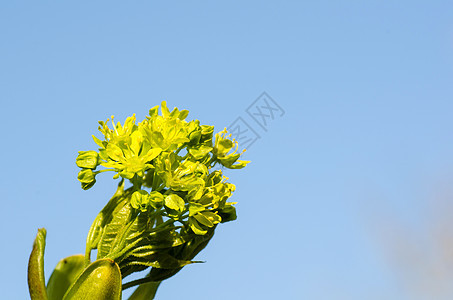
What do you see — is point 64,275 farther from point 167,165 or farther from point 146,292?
point 167,165

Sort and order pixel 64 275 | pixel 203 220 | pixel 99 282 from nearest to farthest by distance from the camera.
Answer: pixel 99 282, pixel 203 220, pixel 64 275

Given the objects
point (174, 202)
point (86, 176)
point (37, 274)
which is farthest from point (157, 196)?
point (37, 274)

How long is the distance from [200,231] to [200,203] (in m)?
0.13

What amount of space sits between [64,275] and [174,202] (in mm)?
888

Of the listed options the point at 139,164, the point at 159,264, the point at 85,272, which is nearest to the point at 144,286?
the point at 159,264

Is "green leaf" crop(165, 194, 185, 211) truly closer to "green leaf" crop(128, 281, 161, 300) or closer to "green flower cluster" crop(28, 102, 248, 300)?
"green flower cluster" crop(28, 102, 248, 300)

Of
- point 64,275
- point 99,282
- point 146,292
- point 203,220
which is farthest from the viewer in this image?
point 64,275

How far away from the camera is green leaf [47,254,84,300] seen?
2928mm

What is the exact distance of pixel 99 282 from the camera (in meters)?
2.51

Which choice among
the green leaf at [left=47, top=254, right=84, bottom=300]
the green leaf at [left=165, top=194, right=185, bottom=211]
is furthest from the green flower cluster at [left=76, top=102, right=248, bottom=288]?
the green leaf at [left=47, top=254, right=84, bottom=300]

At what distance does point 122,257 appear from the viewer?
2.65m

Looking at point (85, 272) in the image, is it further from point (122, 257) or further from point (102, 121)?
point (102, 121)

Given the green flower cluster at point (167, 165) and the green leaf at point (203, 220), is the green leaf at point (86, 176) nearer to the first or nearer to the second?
the green flower cluster at point (167, 165)

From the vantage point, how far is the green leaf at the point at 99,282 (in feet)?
8.26
